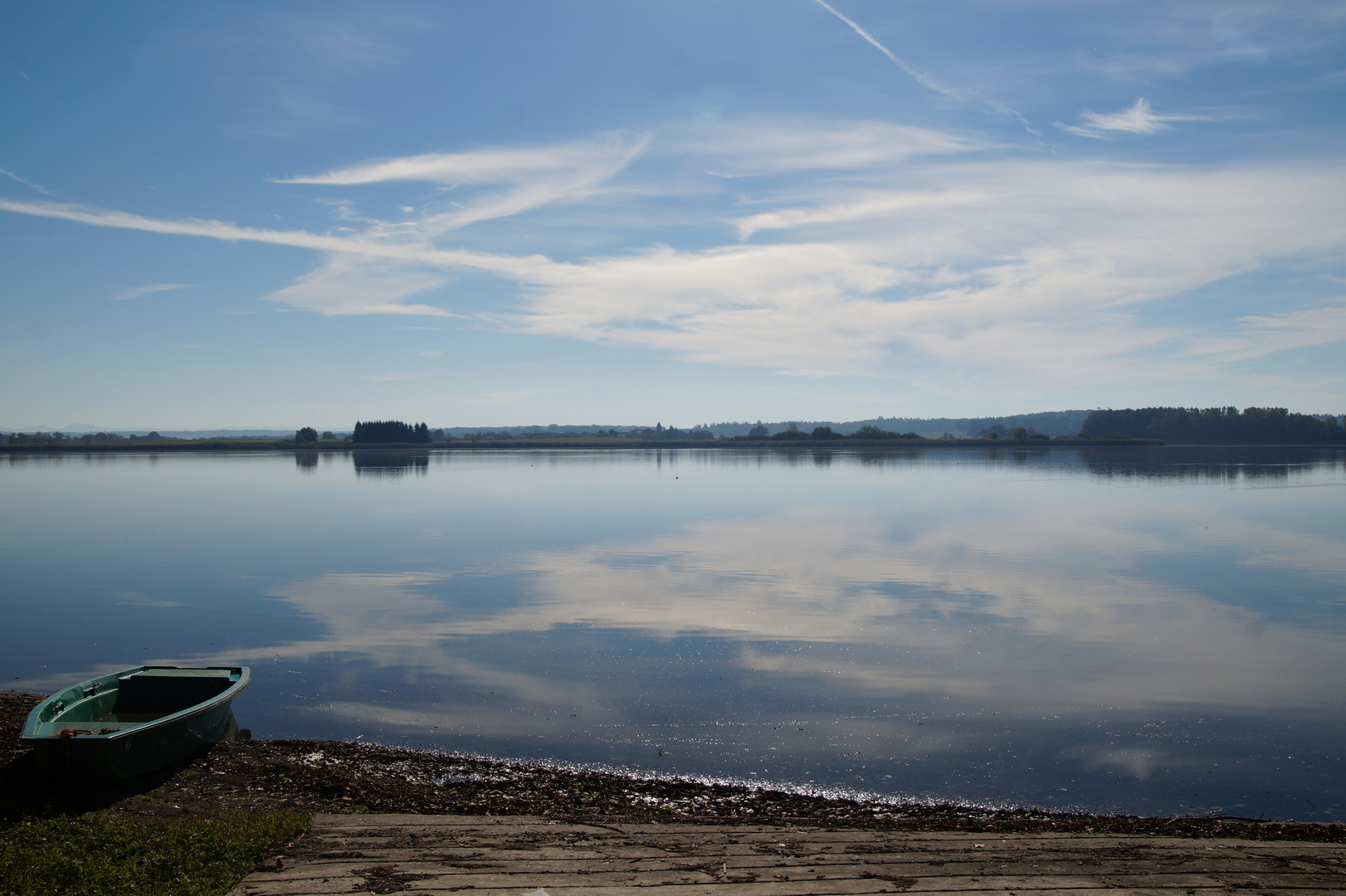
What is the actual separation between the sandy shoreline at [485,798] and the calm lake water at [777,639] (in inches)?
25.9

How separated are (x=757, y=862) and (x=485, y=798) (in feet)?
12.0

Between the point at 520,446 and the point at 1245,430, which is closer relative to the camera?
the point at 520,446

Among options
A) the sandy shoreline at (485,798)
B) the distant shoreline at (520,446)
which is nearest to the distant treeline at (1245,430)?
the distant shoreline at (520,446)

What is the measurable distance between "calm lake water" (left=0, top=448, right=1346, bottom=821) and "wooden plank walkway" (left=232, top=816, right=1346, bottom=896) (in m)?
2.07

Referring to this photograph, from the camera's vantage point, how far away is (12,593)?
70.8 ft

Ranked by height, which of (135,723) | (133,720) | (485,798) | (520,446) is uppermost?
(520,446)

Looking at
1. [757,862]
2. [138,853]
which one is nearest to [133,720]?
[138,853]

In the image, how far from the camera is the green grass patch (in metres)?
6.61

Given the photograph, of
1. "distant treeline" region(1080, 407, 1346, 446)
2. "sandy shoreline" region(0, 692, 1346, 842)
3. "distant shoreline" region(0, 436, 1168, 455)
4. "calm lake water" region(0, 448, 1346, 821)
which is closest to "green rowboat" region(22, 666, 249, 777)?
"sandy shoreline" region(0, 692, 1346, 842)

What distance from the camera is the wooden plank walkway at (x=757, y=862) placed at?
6.65 meters

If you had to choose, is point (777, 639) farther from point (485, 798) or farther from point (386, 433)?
point (386, 433)

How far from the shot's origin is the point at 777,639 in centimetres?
1686

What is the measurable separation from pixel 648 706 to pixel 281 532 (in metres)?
27.1

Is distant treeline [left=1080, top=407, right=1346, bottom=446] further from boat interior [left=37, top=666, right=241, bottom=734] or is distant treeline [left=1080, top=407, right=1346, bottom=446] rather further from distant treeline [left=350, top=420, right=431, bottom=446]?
boat interior [left=37, top=666, right=241, bottom=734]
